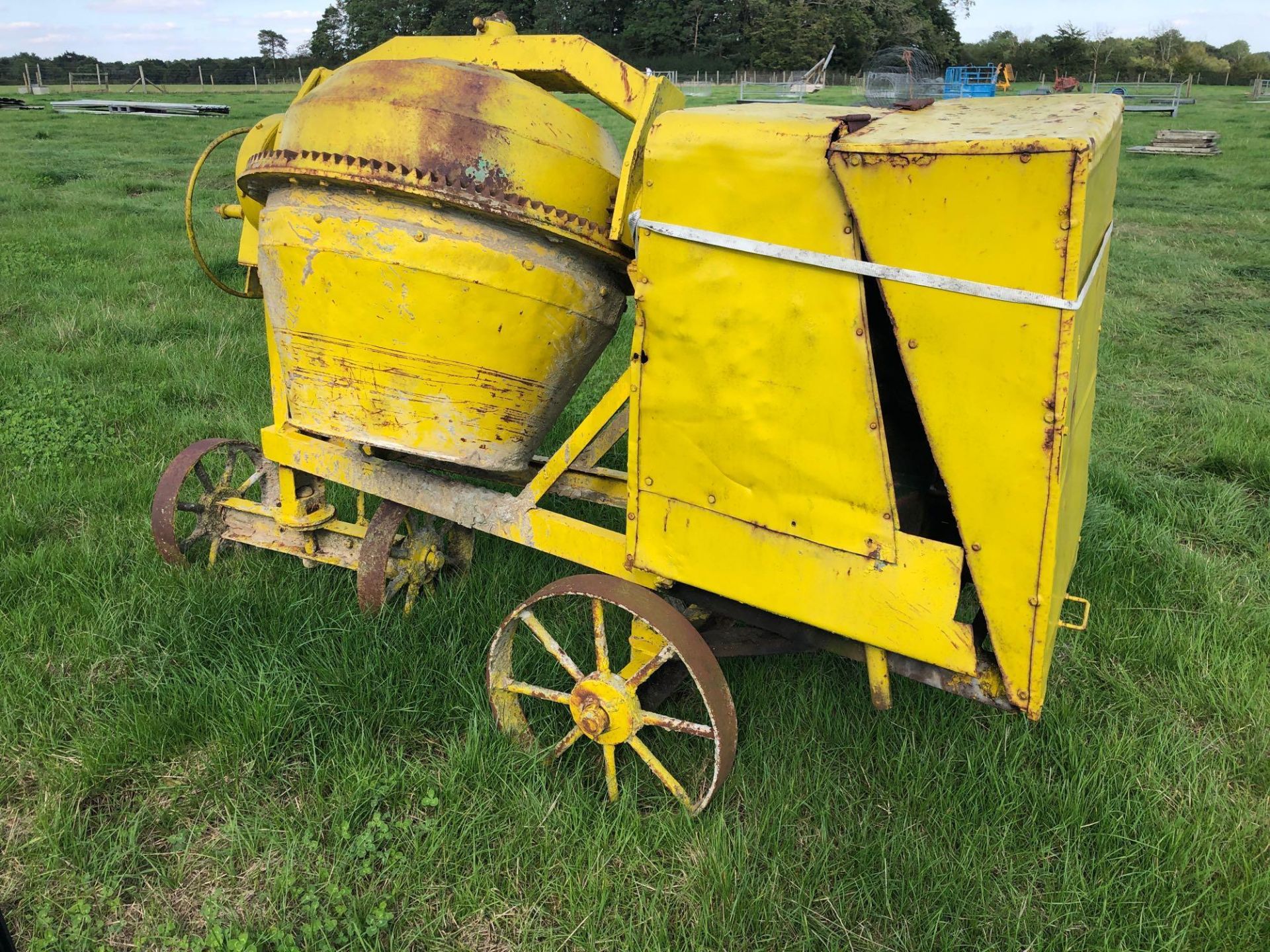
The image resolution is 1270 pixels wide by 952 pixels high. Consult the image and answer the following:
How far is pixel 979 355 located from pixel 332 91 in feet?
6.17

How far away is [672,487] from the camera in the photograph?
224 cm

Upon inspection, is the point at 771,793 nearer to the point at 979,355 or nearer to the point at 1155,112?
the point at 979,355

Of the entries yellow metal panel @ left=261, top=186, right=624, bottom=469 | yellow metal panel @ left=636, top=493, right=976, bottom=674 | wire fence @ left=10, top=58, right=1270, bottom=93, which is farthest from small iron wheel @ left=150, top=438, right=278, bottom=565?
wire fence @ left=10, top=58, right=1270, bottom=93

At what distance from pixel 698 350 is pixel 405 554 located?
5.39 ft

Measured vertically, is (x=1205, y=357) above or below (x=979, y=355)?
below

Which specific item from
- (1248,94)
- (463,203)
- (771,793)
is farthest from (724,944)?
(1248,94)

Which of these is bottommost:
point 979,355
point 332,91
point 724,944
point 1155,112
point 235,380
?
point 724,944

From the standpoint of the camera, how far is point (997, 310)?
1.69 meters

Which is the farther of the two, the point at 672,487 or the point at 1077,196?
the point at 672,487

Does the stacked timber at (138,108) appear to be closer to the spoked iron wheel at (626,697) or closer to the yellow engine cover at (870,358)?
the spoked iron wheel at (626,697)

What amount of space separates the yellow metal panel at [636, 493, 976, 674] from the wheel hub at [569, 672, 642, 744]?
34cm

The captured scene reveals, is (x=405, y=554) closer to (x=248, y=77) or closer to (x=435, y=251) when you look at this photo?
(x=435, y=251)

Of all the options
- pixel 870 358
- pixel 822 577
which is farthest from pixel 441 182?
pixel 822 577

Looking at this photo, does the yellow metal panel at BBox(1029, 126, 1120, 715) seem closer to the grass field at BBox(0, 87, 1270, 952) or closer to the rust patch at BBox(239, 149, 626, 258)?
the grass field at BBox(0, 87, 1270, 952)
